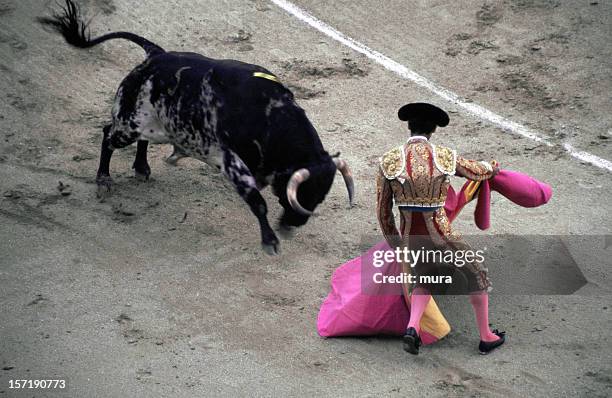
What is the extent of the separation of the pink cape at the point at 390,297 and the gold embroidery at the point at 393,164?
56 cm

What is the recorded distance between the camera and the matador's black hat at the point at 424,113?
Result: 15.3 feet

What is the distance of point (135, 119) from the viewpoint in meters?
6.12

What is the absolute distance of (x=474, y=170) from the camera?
478 centimetres

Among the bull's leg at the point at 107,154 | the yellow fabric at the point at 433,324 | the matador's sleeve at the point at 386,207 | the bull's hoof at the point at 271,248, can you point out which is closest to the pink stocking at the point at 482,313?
the yellow fabric at the point at 433,324

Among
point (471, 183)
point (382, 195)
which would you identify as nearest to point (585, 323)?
point (471, 183)

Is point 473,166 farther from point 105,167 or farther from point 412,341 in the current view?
point 105,167

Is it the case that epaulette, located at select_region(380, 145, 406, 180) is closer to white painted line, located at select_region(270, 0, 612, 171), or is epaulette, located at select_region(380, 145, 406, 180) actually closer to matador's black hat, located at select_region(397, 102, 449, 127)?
matador's black hat, located at select_region(397, 102, 449, 127)

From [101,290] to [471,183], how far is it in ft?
7.64

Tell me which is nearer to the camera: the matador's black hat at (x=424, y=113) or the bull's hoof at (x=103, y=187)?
the matador's black hat at (x=424, y=113)

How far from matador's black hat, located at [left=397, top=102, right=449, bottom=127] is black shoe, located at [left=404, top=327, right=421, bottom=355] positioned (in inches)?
44.3

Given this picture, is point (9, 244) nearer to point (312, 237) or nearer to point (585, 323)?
point (312, 237)

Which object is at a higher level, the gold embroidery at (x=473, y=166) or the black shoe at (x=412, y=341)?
the gold embroidery at (x=473, y=166)

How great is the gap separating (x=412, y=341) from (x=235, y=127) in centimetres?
181

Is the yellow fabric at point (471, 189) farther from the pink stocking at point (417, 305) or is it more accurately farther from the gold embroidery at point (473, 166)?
the pink stocking at point (417, 305)
